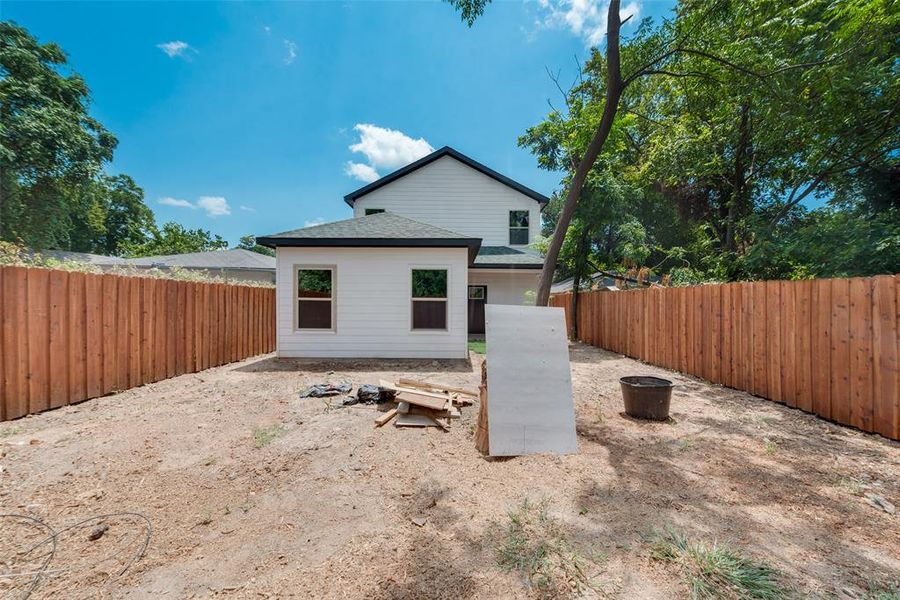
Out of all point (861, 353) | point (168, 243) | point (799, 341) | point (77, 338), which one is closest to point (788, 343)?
point (799, 341)

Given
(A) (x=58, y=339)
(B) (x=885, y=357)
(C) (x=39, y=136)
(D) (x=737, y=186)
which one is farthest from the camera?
(C) (x=39, y=136)

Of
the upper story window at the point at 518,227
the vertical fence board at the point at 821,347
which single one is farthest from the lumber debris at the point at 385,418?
the upper story window at the point at 518,227

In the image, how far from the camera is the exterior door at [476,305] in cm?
1395

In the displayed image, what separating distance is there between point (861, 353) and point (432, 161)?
1327 cm

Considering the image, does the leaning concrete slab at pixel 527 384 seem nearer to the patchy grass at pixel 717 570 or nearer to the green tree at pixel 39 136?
the patchy grass at pixel 717 570

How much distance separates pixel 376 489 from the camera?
291cm

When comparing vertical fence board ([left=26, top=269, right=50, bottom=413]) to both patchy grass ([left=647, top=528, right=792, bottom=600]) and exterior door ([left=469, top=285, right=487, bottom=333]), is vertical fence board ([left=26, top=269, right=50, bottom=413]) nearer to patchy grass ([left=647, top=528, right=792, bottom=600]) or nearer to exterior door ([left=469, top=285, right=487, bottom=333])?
patchy grass ([left=647, top=528, right=792, bottom=600])

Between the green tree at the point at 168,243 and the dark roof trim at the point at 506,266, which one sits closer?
the dark roof trim at the point at 506,266

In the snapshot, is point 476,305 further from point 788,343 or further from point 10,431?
point 10,431

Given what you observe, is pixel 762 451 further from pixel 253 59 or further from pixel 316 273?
pixel 253 59

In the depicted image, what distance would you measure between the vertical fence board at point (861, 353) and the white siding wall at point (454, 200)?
10.8 meters

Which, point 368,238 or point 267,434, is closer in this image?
point 267,434

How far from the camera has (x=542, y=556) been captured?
2.12 meters

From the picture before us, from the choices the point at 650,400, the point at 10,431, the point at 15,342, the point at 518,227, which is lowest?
the point at 10,431
